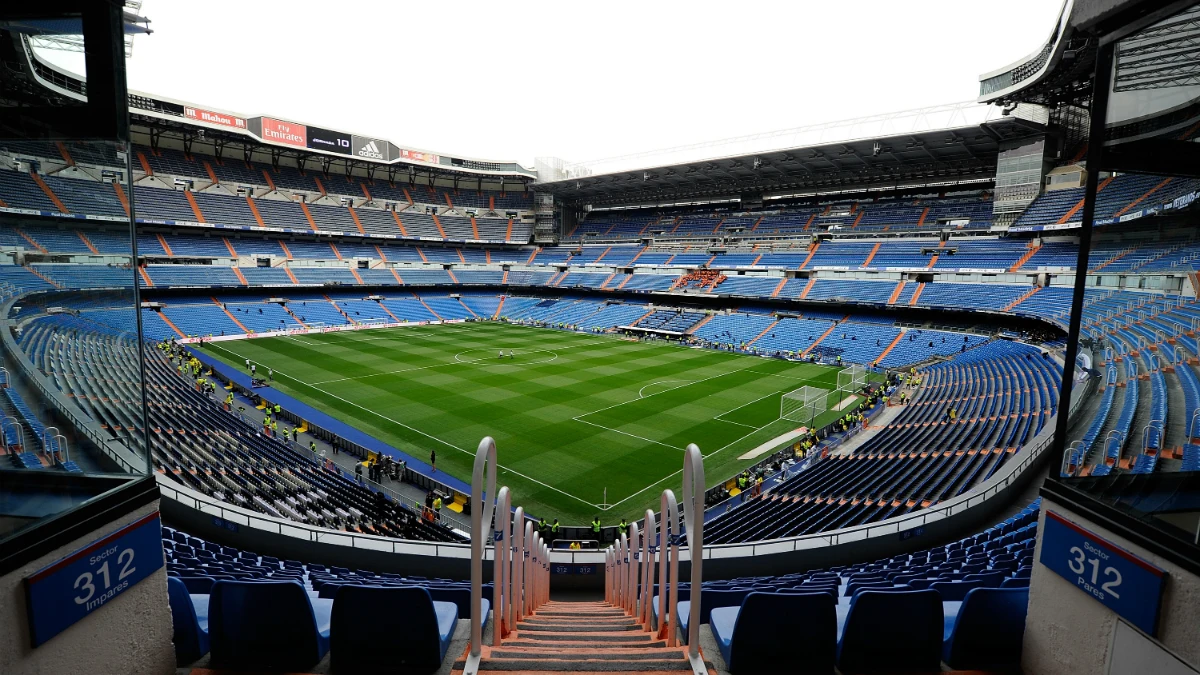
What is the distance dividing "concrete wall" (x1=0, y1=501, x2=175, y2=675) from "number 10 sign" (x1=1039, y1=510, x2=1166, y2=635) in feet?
14.3

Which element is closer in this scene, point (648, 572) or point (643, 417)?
point (648, 572)

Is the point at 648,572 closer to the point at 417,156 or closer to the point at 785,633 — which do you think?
the point at 785,633

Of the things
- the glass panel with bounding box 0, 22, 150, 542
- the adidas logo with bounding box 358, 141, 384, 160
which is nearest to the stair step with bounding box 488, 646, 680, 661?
the glass panel with bounding box 0, 22, 150, 542

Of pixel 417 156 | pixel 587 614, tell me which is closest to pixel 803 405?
pixel 587 614

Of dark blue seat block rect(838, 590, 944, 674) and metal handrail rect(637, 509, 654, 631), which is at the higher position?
dark blue seat block rect(838, 590, 944, 674)

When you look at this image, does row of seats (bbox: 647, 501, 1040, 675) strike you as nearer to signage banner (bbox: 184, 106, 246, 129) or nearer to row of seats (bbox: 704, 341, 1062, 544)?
row of seats (bbox: 704, 341, 1062, 544)

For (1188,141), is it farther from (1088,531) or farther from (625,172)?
(625,172)

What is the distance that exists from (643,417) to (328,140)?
54208 millimetres

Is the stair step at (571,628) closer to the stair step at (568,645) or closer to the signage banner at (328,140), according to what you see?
the stair step at (568,645)

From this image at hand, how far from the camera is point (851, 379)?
3231cm

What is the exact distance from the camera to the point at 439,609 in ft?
11.4

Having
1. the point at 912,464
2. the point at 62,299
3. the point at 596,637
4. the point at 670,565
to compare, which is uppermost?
the point at 62,299

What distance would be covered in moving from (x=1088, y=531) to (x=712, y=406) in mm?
26268

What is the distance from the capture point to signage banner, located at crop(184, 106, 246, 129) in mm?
50975
